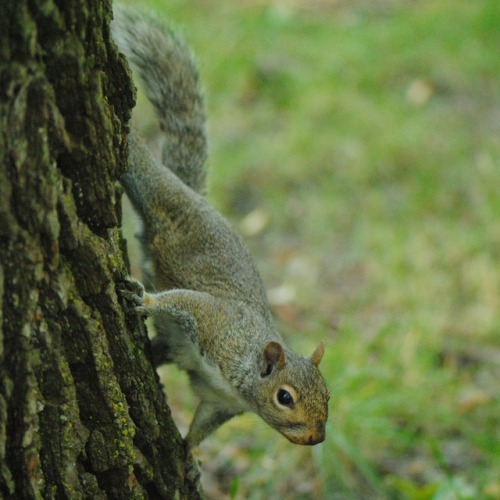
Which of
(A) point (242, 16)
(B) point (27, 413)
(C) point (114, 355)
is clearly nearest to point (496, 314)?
(C) point (114, 355)

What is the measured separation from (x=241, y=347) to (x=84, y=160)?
845mm

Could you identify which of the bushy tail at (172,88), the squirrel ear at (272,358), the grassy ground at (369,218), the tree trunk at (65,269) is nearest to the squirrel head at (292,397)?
the squirrel ear at (272,358)

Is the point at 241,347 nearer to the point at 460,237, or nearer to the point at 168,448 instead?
the point at 168,448

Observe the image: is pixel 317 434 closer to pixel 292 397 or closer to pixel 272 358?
pixel 292 397

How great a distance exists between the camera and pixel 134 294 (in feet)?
5.85

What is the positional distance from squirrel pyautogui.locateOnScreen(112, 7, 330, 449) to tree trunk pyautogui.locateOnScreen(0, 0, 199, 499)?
322 mm

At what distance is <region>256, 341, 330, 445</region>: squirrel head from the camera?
209 cm

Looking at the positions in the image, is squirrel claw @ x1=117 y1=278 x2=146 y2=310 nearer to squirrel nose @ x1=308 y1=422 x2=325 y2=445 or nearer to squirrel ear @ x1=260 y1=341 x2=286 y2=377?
squirrel ear @ x1=260 y1=341 x2=286 y2=377

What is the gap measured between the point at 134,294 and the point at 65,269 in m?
0.29

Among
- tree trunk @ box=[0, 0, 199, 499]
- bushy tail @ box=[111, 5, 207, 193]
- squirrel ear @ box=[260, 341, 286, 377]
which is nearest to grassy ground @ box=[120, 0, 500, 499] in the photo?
bushy tail @ box=[111, 5, 207, 193]

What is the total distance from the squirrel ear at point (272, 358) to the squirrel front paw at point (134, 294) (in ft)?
1.39

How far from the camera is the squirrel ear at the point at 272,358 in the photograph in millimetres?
2127

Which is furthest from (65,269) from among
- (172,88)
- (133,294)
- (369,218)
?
(369,218)

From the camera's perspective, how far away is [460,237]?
13.3 ft
